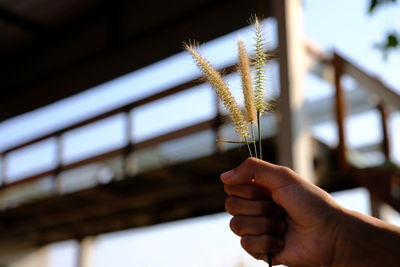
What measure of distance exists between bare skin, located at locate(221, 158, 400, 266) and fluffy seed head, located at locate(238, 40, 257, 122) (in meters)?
0.07

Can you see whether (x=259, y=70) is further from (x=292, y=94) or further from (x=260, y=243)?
(x=292, y=94)

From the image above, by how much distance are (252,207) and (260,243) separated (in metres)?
0.05

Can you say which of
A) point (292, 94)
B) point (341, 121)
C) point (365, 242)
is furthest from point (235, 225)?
point (341, 121)

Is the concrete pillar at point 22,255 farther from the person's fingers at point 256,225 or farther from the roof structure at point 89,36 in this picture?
the person's fingers at point 256,225

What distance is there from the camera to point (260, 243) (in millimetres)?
846

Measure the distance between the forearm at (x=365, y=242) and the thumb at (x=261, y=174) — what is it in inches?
3.6

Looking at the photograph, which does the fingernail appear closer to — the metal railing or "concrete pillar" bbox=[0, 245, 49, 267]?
the metal railing

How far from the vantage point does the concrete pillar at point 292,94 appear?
408cm

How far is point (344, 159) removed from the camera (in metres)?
4.63

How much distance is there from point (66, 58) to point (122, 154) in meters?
1.62

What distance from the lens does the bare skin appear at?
83cm

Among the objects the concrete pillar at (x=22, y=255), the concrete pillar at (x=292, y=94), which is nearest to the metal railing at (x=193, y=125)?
the concrete pillar at (x=292, y=94)

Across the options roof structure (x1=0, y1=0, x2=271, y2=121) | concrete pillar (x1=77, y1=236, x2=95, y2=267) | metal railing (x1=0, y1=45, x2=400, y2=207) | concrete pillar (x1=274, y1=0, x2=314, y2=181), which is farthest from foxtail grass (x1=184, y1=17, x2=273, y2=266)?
concrete pillar (x1=77, y1=236, x2=95, y2=267)

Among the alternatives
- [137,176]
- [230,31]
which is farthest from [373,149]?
[137,176]
